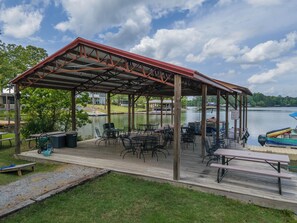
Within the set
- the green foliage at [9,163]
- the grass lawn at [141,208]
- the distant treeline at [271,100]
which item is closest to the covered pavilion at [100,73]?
the green foliage at [9,163]

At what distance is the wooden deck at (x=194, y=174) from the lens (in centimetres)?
383

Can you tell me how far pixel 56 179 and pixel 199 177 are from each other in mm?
3280

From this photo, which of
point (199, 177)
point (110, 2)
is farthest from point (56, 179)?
point (110, 2)

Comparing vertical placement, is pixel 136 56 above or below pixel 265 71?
below

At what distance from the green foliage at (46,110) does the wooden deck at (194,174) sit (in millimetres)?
3363

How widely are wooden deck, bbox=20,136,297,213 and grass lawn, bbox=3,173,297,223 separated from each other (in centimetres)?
17

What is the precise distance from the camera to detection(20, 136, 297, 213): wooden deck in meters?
3.83

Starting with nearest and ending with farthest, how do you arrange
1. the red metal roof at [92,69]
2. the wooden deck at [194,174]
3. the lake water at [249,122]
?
the wooden deck at [194,174], the red metal roof at [92,69], the lake water at [249,122]

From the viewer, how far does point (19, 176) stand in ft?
16.9

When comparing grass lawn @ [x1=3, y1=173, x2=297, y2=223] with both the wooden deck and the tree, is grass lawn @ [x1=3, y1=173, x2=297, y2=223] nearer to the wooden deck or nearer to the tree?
the wooden deck

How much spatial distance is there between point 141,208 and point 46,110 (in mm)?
8980

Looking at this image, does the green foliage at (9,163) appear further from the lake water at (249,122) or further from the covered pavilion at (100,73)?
the lake water at (249,122)

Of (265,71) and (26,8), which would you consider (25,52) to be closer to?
(26,8)

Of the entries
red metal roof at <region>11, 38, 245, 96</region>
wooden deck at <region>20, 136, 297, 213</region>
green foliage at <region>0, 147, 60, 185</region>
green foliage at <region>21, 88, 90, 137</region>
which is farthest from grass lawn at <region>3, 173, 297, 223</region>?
green foliage at <region>21, 88, 90, 137</region>
